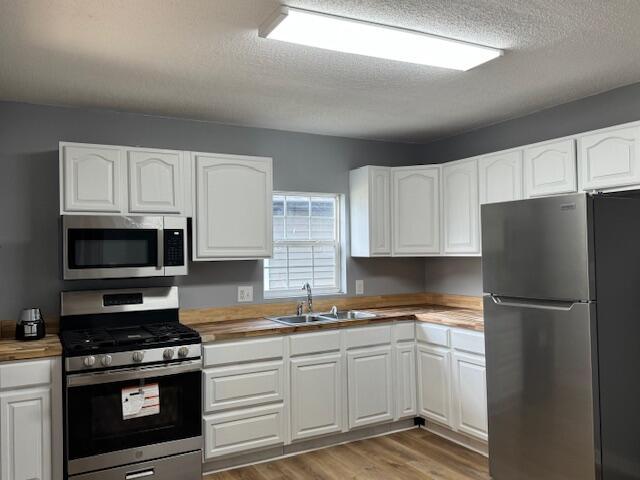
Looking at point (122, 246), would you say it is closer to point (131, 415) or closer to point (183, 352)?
point (183, 352)

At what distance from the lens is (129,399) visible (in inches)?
120

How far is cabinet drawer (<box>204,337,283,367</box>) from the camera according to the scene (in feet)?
11.1

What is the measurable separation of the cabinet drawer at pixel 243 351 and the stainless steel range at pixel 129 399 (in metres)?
0.12

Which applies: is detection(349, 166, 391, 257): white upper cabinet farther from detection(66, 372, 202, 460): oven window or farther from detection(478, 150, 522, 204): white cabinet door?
detection(66, 372, 202, 460): oven window

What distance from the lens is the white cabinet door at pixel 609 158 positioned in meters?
3.02

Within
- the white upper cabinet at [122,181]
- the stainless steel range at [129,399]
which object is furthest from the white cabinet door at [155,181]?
the stainless steel range at [129,399]

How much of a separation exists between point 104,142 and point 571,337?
10.0 feet

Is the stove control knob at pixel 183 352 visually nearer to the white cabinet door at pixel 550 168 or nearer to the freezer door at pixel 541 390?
the freezer door at pixel 541 390

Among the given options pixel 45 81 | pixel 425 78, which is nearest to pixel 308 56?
pixel 425 78

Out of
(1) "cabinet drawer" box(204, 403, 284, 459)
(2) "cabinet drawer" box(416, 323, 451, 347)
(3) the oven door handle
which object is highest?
(2) "cabinet drawer" box(416, 323, 451, 347)

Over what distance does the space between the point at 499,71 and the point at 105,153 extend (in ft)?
7.68

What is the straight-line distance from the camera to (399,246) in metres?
4.49

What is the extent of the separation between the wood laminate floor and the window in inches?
48.9

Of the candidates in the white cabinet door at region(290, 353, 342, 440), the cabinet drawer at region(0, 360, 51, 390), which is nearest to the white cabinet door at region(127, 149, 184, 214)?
the cabinet drawer at region(0, 360, 51, 390)
